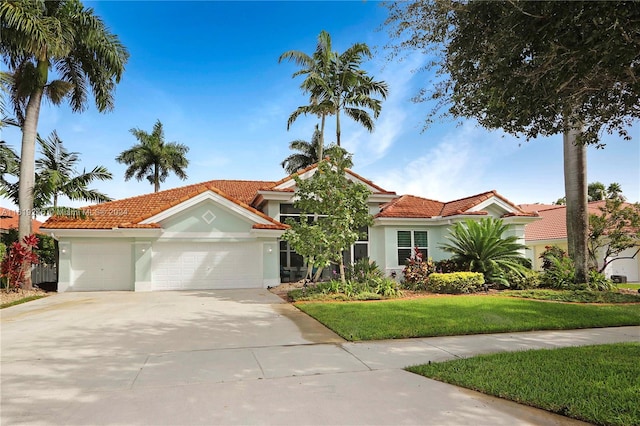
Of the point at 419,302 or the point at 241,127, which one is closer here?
the point at 419,302

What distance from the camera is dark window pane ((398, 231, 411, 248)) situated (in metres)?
19.1

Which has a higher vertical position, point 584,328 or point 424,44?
point 424,44

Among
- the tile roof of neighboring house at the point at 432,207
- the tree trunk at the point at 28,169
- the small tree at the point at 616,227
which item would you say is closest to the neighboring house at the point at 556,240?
the small tree at the point at 616,227

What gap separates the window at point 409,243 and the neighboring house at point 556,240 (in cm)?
873

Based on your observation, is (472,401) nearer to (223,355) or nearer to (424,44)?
(223,355)

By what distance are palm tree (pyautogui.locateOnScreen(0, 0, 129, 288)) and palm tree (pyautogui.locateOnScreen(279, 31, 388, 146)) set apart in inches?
348

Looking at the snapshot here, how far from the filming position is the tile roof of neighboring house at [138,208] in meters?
15.7

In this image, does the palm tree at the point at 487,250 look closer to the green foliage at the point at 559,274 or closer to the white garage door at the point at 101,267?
the green foliage at the point at 559,274

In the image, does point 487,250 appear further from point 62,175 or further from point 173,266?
point 62,175

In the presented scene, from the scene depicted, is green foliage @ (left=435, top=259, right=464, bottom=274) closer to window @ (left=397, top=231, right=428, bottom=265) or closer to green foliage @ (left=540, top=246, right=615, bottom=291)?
window @ (left=397, top=231, right=428, bottom=265)

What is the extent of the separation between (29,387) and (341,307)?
23.5ft

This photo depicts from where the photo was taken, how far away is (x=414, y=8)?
5926 mm

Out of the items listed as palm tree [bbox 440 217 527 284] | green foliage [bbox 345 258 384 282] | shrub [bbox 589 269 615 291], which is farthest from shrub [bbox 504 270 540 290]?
green foliage [bbox 345 258 384 282]

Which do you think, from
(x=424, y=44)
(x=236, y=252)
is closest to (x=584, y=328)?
(x=424, y=44)
